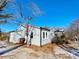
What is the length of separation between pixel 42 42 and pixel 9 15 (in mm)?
23066

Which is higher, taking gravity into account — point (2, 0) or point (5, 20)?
point (2, 0)

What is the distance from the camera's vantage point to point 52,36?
33.6m

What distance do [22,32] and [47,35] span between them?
492 cm

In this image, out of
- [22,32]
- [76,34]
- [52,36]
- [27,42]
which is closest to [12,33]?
[22,32]

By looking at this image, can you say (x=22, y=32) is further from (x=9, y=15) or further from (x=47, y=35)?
(x=9, y=15)

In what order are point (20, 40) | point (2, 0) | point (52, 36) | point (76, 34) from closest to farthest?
1. point (2, 0)
2. point (20, 40)
3. point (52, 36)
4. point (76, 34)

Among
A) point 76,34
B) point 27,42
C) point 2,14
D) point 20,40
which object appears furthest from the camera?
point 76,34

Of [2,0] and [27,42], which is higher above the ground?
[2,0]

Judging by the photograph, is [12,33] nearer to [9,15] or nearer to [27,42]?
[27,42]

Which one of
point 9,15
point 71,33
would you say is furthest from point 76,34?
point 9,15

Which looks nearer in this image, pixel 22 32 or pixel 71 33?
pixel 22 32

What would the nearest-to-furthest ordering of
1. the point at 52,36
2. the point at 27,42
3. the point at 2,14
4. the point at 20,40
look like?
the point at 2,14
the point at 27,42
the point at 20,40
the point at 52,36

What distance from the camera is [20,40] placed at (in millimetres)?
31547

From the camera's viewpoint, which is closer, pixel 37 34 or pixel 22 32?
pixel 37 34
